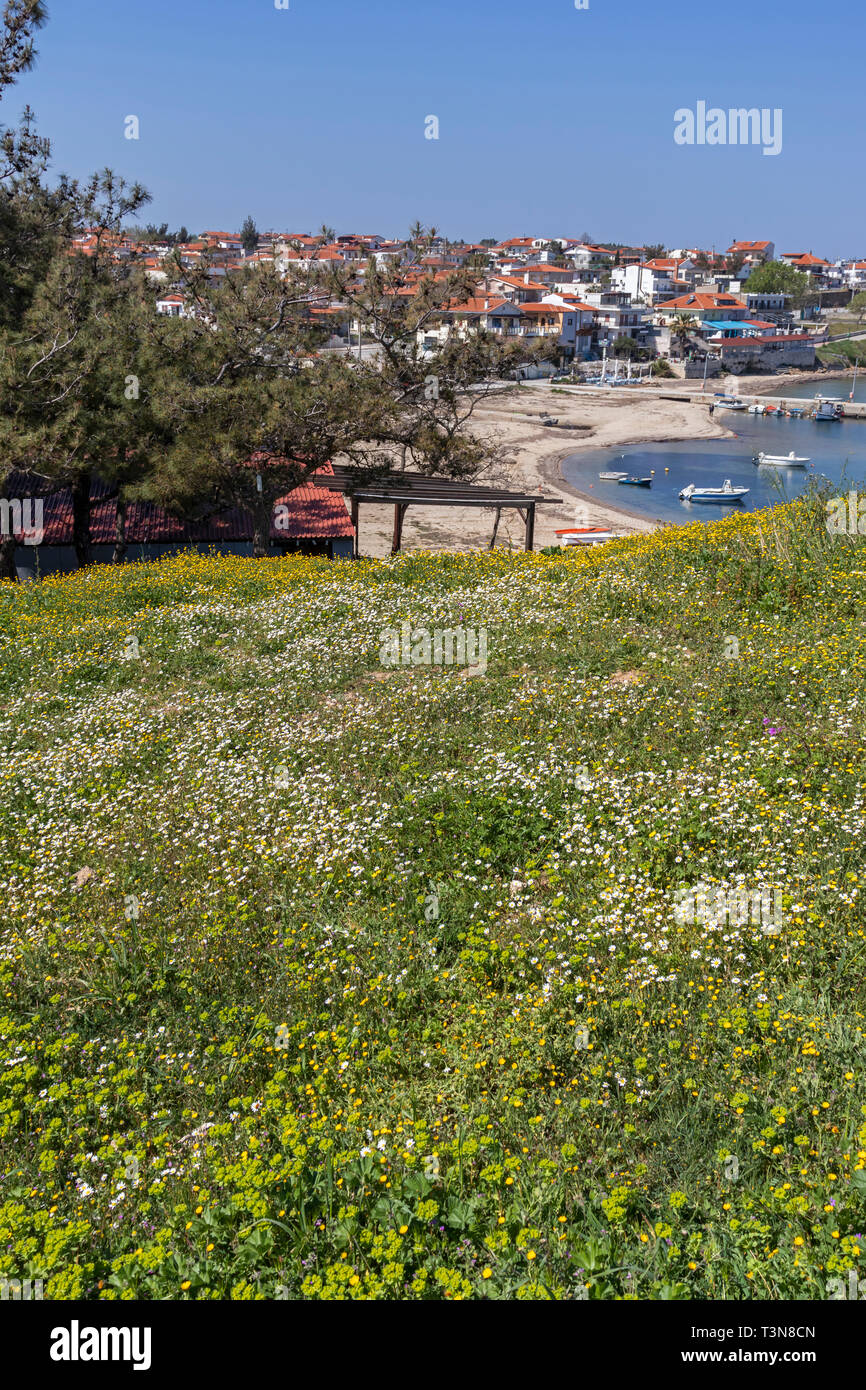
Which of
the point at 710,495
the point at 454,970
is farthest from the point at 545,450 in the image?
the point at 454,970

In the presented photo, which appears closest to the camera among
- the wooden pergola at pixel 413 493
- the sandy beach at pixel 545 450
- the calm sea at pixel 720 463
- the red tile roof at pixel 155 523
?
the wooden pergola at pixel 413 493

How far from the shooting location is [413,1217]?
5.09 m

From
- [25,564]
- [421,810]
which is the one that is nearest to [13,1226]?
[421,810]

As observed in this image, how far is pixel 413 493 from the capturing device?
3144cm

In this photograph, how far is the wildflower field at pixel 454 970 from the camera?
507 centimetres

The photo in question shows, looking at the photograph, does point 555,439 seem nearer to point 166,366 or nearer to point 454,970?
point 166,366

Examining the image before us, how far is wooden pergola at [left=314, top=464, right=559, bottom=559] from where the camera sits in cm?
3030

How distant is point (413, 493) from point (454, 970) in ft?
84.3

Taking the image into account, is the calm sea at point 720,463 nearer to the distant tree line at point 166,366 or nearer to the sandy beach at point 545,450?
the sandy beach at point 545,450

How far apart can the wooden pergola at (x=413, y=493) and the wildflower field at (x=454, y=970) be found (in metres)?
16.3

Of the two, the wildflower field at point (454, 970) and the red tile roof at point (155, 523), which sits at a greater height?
the red tile roof at point (155, 523)

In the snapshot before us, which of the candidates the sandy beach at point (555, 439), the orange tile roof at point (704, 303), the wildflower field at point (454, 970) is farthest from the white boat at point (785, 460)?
the orange tile roof at point (704, 303)
